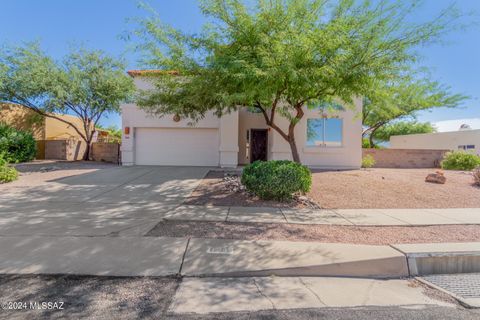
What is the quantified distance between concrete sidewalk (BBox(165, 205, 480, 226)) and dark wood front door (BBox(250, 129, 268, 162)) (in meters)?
9.65

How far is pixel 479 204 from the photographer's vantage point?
26.2ft

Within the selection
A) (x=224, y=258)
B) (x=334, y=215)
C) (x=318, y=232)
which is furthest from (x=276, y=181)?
(x=224, y=258)

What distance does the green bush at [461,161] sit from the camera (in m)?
15.3

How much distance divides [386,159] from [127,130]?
58.0ft

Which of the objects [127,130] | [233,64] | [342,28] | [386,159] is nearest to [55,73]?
[127,130]

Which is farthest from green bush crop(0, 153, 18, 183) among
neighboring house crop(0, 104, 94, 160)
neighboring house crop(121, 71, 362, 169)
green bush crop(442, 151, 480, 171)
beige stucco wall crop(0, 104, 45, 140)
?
green bush crop(442, 151, 480, 171)

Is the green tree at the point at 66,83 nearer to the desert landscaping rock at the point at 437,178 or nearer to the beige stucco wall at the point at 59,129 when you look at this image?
the beige stucco wall at the point at 59,129

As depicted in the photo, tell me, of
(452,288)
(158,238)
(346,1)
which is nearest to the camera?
(452,288)

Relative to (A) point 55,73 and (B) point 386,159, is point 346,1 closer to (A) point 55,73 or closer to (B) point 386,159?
(B) point 386,159

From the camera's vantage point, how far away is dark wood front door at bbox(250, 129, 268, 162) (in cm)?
1672

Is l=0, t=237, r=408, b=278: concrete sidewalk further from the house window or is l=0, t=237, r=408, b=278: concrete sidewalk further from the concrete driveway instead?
the house window

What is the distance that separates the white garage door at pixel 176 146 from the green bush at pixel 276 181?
7.72 m

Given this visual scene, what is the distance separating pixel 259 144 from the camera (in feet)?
55.2

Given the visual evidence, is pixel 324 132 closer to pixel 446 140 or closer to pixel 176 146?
pixel 176 146
